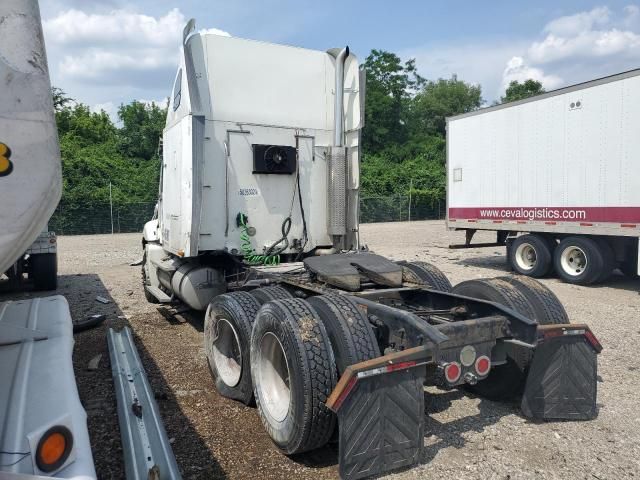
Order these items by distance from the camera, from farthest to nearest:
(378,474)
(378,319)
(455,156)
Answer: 1. (455,156)
2. (378,319)
3. (378,474)

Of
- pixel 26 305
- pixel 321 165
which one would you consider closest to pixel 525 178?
pixel 321 165

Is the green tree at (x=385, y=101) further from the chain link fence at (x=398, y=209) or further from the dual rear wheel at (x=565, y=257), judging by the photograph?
the dual rear wheel at (x=565, y=257)

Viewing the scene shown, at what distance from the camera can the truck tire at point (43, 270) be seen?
9922mm

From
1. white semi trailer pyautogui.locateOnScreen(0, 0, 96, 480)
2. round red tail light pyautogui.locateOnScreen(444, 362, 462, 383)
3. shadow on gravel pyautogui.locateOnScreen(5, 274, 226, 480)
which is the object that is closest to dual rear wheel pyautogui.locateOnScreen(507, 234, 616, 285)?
round red tail light pyautogui.locateOnScreen(444, 362, 462, 383)

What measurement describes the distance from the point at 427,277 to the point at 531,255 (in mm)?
7672

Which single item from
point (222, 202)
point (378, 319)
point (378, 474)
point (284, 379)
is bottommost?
point (378, 474)

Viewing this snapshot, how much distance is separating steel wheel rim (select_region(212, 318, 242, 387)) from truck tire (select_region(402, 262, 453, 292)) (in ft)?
5.94

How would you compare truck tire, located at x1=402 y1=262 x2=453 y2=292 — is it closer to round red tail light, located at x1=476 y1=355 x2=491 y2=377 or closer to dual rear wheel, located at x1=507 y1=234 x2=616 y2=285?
round red tail light, located at x1=476 y1=355 x2=491 y2=377

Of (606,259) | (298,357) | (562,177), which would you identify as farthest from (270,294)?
(562,177)

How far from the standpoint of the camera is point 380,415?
10.0 feet

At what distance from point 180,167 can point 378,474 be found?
175 inches

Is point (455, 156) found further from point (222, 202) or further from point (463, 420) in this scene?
point (463, 420)

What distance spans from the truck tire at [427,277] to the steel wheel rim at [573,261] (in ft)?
21.8

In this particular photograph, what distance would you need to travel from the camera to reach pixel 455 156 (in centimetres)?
1355
